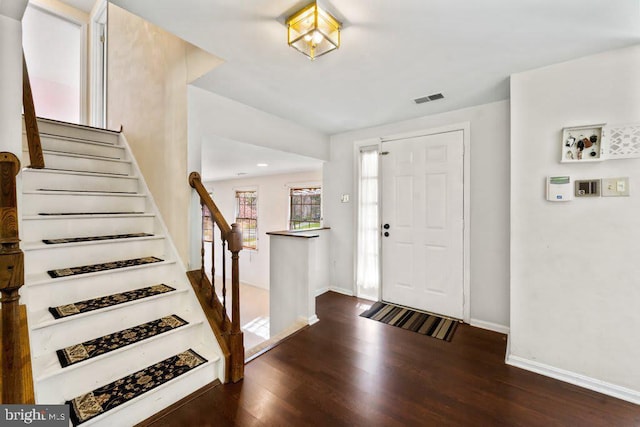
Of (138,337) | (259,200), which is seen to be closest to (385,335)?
(138,337)

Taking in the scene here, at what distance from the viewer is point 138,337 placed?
67.8 inches

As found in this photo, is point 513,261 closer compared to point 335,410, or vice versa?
point 335,410

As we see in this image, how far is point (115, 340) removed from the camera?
5.48 ft

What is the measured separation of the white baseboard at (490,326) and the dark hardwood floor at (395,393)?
0.90ft

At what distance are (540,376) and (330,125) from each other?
324cm

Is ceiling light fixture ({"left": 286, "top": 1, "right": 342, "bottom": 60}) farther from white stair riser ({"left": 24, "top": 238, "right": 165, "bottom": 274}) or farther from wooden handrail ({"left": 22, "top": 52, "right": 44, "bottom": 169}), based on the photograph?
white stair riser ({"left": 24, "top": 238, "right": 165, "bottom": 274})

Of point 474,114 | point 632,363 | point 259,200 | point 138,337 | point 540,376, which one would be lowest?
point 540,376

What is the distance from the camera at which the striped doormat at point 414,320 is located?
107 inches

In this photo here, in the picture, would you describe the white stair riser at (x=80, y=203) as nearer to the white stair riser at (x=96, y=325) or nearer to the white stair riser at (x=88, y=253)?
the white stair riser at (x=88, y=253)

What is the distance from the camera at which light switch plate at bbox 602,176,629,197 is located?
5.93 ft

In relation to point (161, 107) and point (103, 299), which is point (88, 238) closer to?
point (103, 299)

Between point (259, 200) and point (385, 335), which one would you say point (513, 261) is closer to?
point (385, 335)

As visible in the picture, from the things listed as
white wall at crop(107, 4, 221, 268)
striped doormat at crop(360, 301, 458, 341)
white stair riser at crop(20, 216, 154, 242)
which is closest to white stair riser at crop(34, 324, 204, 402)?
white wall at crop(107, 4, 221, 268)

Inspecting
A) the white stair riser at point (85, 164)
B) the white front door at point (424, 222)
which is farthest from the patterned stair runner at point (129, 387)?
the white front door at point (424, 222)
